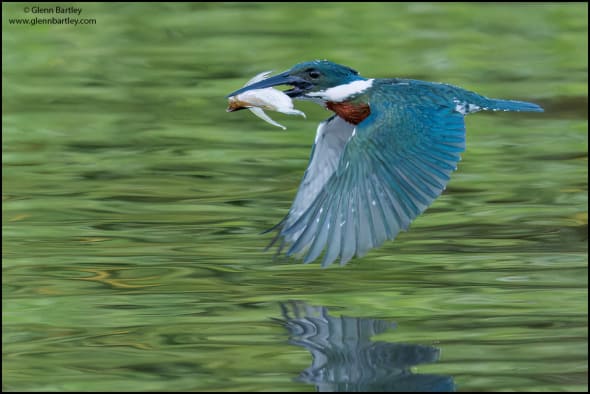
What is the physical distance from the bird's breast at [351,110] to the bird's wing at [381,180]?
21cm

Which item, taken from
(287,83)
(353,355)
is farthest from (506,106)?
(353,355)

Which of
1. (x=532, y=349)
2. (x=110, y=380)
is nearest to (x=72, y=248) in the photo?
(x=110, y=380)

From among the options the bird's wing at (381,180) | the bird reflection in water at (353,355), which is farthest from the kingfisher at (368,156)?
the bird reflection in water at (353,355)

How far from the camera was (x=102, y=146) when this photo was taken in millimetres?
10922

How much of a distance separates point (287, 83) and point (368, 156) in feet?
3.33

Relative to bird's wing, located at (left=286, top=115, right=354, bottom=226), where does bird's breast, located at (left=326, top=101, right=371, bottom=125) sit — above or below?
above

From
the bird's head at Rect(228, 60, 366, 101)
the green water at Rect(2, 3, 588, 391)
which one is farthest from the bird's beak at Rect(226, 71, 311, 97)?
the green water at Rect(2, 3, 588, 391)

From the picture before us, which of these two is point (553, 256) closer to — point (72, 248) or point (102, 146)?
point (72, 248)

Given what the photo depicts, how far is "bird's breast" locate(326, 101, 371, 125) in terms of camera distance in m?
7.98

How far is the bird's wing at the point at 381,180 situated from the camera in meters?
6.95

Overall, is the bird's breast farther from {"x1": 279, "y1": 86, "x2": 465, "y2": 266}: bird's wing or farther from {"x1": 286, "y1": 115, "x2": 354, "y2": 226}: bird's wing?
{"x1": 279, "y1": 86, "x2": 465, "y2": 266}: bird's wing

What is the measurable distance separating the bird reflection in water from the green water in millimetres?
53

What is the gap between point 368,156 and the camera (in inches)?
285

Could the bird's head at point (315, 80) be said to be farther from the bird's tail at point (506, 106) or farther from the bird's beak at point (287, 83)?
the bird's tail at point (506, 106)
